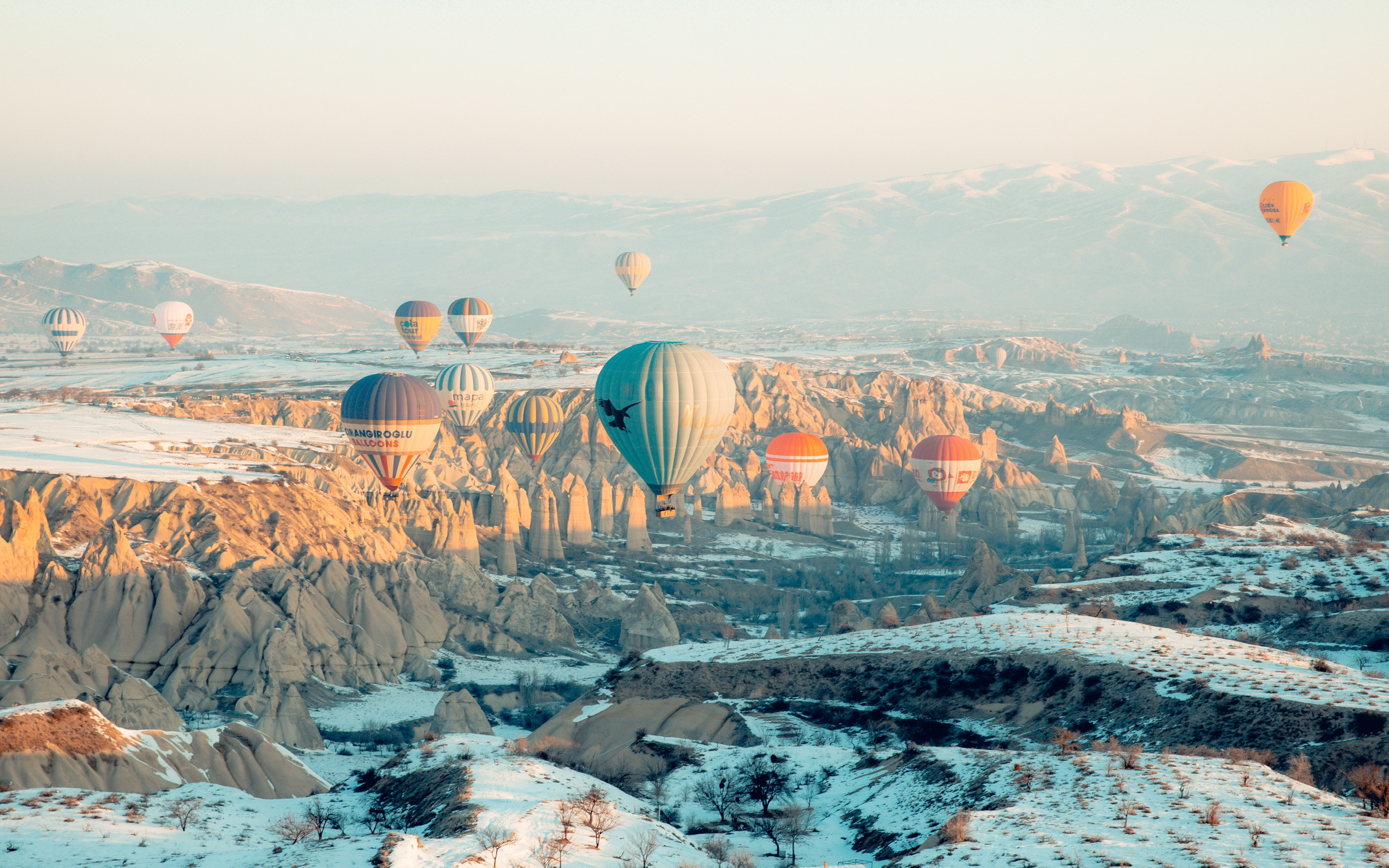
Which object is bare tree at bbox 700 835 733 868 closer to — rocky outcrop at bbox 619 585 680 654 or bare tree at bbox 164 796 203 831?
bare tree at bbox 164 796 203 831

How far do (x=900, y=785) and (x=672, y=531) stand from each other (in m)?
95.7

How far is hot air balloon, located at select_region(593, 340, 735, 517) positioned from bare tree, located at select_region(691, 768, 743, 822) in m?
24.0

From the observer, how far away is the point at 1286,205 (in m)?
134

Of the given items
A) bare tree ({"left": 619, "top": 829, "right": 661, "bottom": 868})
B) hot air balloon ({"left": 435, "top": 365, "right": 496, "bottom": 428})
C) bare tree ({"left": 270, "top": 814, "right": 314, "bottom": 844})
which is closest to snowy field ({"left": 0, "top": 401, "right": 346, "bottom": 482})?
hot air balloon ({"left": 435, "top": 365, "right": 496, "bottom": 428})

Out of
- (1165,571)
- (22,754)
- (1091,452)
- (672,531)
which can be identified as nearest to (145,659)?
(22,754)

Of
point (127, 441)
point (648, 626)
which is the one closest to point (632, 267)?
point (127, 441)

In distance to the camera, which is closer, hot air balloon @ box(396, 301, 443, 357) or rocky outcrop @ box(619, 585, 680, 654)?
rocky outcrop @ box(619, 585, 680, 654)

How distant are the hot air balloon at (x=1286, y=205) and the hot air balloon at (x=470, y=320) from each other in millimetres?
93184

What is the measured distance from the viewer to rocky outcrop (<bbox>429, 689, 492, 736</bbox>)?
219 ft

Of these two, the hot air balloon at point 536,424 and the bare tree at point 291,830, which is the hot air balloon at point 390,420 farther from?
the bare tree at point 291,830

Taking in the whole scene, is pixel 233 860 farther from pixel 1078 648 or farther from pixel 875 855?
pixel 1078 648

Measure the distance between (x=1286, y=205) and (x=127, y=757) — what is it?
11980cm

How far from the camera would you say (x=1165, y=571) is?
7862cm

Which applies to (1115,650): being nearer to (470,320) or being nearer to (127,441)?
(127,441)
